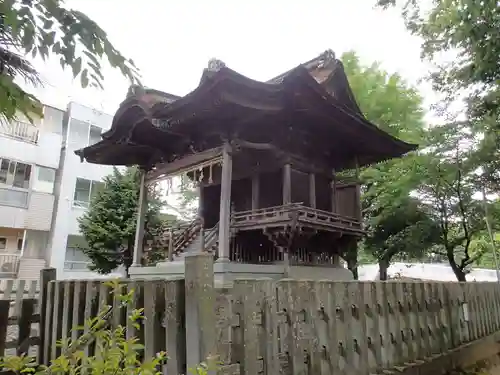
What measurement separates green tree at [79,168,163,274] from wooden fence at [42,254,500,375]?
981cm

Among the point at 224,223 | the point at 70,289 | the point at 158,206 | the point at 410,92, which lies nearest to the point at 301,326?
the point at 70,289

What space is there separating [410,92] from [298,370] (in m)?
15.6

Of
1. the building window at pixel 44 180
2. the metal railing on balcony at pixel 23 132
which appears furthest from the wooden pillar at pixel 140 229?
the metal railing on balcony at pixel 23 132

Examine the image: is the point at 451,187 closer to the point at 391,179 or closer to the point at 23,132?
the point at 391,179

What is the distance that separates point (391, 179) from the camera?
13633mm

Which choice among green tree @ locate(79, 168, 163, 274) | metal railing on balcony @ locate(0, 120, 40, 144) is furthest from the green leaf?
metal railing on balcony @ locate(0, 120, 40, 144)

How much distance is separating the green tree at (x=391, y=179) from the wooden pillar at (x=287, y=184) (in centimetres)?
509

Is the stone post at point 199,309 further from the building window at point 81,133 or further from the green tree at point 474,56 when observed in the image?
the building window at point 81,133

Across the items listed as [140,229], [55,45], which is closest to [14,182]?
[140,229]

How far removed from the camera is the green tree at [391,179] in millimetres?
12719

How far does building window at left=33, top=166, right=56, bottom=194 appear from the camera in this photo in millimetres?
18000

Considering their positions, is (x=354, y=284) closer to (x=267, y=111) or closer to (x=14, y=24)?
(x=14, y=24)

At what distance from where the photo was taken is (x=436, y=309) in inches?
172

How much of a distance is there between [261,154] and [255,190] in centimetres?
107
